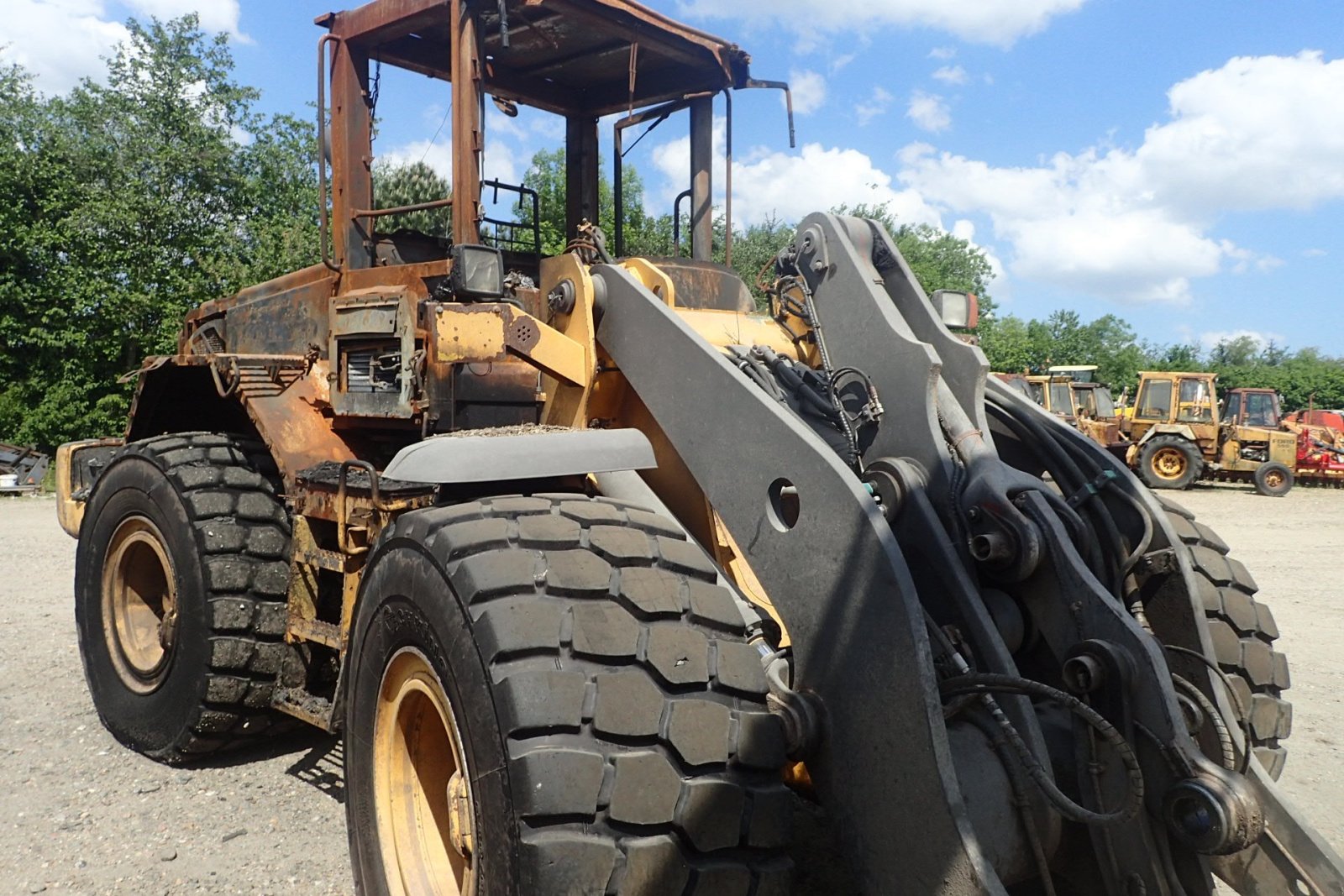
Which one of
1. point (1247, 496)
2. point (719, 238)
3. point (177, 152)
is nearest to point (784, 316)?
point (719, 238)

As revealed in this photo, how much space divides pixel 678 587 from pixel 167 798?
2.87 m

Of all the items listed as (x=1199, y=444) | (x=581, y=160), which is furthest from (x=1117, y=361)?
(x=581, y=160)

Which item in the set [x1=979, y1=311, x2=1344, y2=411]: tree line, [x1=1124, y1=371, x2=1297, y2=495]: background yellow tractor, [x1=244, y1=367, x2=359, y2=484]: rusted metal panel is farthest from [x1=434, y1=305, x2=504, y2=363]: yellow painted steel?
[x1=979, y1=311, x2=1344, y2=411]: tree line

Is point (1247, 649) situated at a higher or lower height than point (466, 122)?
lower

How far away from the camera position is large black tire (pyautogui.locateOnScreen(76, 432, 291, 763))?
4.21 metres

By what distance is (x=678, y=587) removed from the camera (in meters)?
2.49

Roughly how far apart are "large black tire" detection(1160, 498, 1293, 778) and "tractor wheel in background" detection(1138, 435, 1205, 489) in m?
20.2

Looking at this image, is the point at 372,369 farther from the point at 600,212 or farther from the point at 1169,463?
the point at 1169,463

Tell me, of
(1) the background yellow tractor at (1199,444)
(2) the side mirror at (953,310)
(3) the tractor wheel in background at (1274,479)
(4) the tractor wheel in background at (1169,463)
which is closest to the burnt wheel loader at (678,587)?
(2) the side mirror at (953,310)

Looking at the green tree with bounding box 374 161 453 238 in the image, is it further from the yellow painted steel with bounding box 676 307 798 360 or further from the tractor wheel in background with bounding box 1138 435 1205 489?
the tractor wheel in background with bounding box 1138 435 1205 489

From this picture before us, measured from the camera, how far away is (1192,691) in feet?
8.18

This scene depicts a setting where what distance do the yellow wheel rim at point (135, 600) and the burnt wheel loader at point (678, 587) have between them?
3.6 inches

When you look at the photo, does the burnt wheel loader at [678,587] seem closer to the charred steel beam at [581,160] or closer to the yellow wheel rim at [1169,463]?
the charred steel beam at [581,160]

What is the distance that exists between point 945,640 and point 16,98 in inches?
1062
